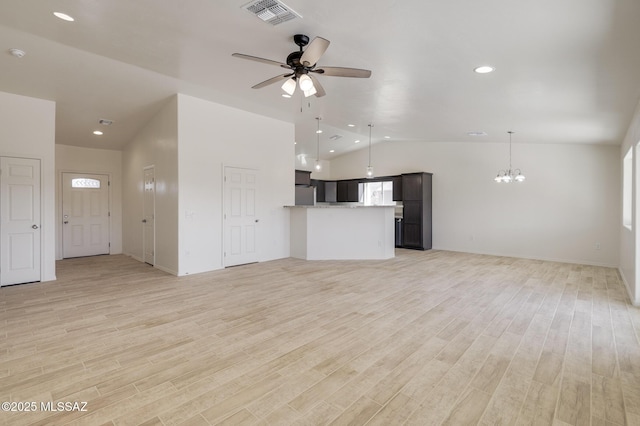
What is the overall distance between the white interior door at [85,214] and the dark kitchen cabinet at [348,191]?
23.3 feet

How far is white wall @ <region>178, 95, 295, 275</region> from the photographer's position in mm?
5621

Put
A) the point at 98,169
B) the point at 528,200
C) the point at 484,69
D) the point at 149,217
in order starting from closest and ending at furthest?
the point at 484,69 < the point at 149,217 < the point at 528,200 < the point at 98,169

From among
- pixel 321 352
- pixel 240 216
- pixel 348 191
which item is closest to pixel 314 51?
pixel 321 352

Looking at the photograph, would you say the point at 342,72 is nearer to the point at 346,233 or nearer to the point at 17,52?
the point at 17,52

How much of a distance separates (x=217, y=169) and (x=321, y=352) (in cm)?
439

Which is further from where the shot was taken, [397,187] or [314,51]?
[397,187]

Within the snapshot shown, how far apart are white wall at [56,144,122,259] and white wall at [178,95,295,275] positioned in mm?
4021

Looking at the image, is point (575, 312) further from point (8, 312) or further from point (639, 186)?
point (8, 312)

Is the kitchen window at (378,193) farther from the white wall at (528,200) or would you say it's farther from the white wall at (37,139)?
the white wall at (37,139)

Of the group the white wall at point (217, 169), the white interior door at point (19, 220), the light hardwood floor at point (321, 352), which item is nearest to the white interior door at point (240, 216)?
the white wall at point (217, 169)

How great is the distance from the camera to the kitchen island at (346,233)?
720 cm

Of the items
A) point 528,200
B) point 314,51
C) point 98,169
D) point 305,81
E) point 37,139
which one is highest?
point 314,51

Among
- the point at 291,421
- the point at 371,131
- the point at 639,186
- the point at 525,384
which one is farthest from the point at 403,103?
the point at 291,421

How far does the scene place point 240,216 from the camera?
21.4ft
